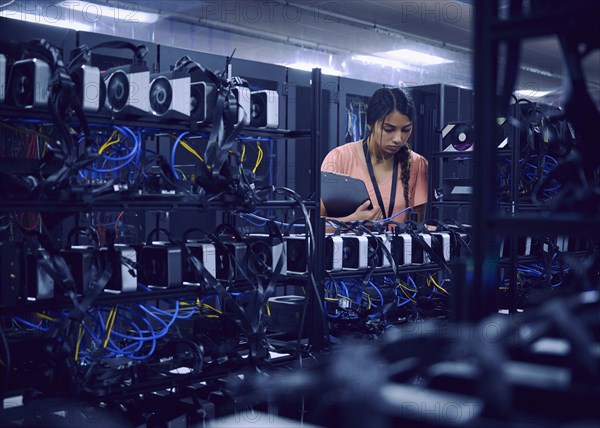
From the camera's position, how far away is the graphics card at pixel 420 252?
3.79 metres

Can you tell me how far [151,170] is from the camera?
2.84 meters

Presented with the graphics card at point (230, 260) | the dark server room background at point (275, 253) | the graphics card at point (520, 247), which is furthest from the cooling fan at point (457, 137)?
the graphics card at point (230, 260)

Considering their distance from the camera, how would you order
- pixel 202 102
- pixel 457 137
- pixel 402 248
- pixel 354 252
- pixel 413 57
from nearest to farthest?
pixel 202 102
pixel 354 252
pixel 402 248
pixel 457 137
pixel 413 57

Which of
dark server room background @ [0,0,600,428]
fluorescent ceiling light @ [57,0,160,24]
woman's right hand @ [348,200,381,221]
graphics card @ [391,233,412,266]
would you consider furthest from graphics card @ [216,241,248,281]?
fluorescent ceiling light @ [57,0,160,24]

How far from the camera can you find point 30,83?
2352 mm

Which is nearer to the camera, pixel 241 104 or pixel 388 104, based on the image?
pixel 241 104

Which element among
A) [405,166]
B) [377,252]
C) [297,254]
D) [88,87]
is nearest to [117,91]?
[88,87]

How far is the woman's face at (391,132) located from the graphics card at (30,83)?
264 cm

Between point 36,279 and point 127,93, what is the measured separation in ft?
2.39

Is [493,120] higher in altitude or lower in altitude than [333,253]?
higher

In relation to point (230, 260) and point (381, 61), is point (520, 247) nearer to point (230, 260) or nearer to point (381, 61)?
point (230, 260)

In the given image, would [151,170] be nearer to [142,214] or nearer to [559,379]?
[142,214]

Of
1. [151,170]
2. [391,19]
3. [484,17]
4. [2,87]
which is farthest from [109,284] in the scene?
[391,19]

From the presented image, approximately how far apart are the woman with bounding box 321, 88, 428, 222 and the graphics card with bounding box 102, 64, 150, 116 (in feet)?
7.61
